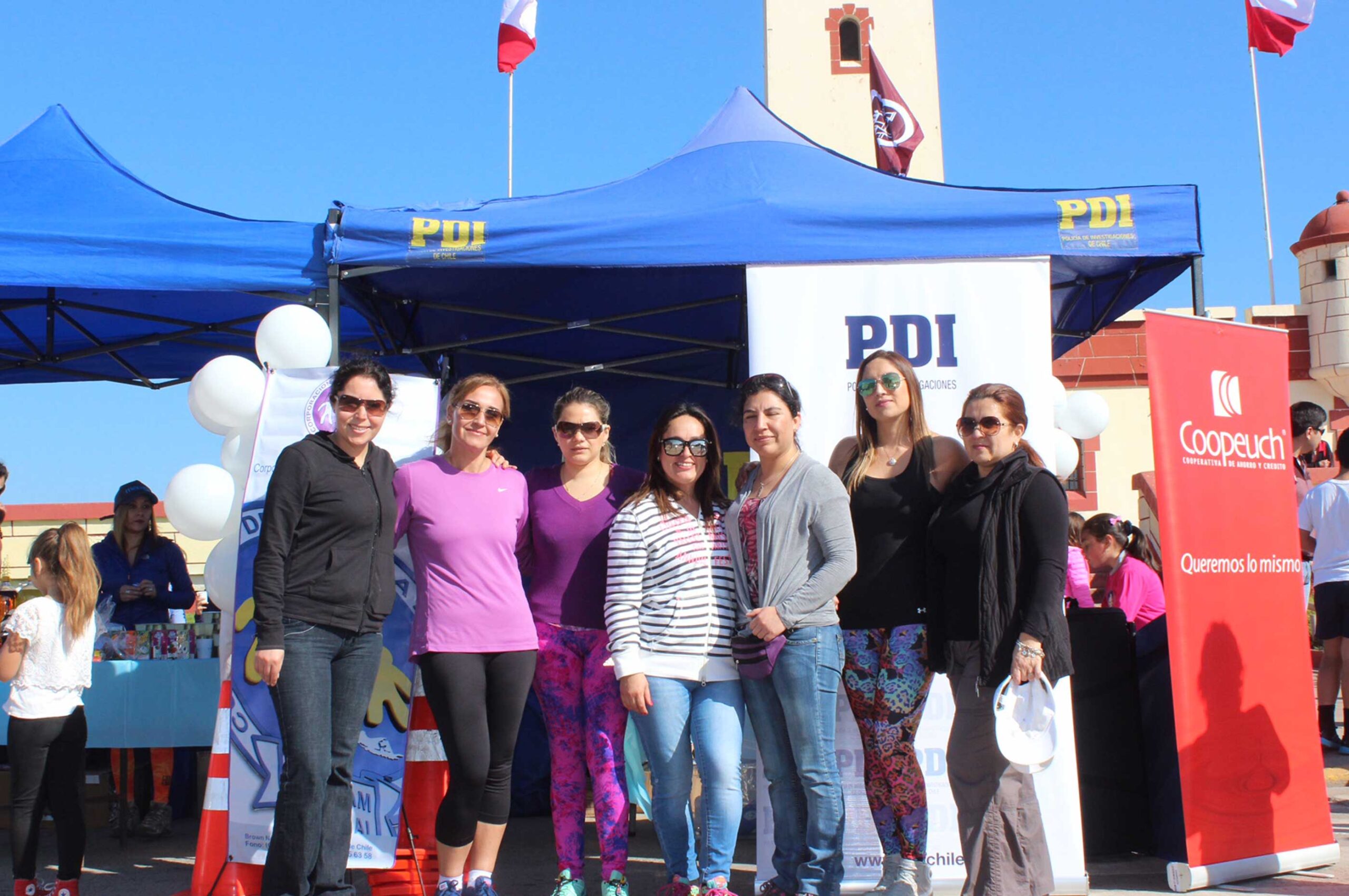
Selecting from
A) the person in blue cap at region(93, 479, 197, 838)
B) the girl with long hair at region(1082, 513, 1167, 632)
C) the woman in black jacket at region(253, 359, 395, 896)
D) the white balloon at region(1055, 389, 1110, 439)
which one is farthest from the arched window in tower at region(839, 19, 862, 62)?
the woman in black jacket at region(253, 359, 395, 896)

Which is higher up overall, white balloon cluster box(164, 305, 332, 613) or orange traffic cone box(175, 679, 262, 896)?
white balloon cluster box(164, 305, 332, 613)

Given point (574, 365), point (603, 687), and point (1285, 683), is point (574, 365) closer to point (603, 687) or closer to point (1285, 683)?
point (603, 687)

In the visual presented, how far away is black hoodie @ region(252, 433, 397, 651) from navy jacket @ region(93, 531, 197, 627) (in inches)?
85.2

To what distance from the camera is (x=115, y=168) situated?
4.67 m

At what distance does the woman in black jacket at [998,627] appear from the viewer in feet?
9.55

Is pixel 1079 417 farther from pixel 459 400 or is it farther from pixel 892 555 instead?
pixel 459 400

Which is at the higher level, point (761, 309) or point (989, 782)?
point (761, 309)

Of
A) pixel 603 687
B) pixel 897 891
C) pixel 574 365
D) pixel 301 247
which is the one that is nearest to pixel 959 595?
pixel 897 891

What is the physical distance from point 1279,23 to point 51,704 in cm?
1426

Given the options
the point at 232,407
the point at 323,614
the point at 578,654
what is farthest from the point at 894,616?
the point at 232,407

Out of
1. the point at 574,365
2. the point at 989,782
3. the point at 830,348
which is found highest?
the point at 574,365

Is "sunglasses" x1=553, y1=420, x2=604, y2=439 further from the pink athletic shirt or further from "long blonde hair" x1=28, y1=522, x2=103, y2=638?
"long blonde hair" x1=28, y1=522, x2=103, y2=638

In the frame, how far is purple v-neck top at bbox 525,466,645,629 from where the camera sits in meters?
3.40

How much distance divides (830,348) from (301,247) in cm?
197
